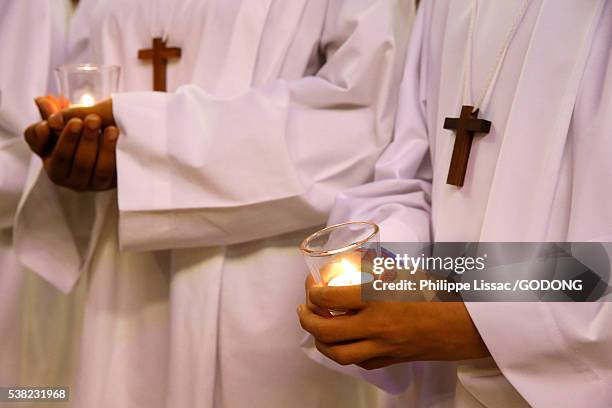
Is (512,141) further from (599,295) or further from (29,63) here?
(29,63)

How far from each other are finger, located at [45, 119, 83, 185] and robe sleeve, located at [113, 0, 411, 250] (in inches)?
5.0

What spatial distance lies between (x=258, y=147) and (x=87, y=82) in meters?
0.50

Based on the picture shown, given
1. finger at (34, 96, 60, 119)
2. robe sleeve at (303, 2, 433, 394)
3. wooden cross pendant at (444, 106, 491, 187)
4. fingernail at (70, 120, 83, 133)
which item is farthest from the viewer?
finger at (34, 96, 60, 119)

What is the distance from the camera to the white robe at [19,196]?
2.61 meters

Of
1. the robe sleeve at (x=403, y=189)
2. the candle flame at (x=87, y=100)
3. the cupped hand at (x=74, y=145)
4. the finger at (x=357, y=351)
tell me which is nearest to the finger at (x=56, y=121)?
the cupped hand at (x=74, y=145)

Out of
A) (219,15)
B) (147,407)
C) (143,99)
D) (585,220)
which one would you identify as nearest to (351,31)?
(219,15)

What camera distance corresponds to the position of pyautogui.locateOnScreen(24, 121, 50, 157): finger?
224 centimetres

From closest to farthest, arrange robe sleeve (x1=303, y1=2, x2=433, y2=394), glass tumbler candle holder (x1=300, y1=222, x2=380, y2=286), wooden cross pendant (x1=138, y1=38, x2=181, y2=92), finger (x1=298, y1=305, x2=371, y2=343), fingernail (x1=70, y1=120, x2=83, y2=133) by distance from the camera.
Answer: glass tumbler candle holder (x1=300, y1=222, x2=380, y2=286), finger (x1=298, y1=305, x2=371, y2=343), robe sleeve (x1=303, y1=2, x2=433, y2=394), fingernail (x1=70, y1=120, x2=83, y2=133), wooden cross pendant (x1=138, y1=38, x2=181, y2=92)

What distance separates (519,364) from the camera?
1.64 meters

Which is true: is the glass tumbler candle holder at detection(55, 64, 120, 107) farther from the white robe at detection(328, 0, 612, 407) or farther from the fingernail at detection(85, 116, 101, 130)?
the white robe at detection(328, 0, 612, 407)

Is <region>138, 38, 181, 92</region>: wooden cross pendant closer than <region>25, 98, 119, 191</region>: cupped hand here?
No

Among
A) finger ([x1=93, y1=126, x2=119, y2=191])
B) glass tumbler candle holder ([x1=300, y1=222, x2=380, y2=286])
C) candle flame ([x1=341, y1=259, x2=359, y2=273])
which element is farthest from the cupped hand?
candle flame ([x1=341, y1=259, x2=359, y2=273])

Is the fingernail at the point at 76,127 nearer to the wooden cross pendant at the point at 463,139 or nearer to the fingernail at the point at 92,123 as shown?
the fingernail at the point at 92,123

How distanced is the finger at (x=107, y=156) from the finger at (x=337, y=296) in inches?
34.9
